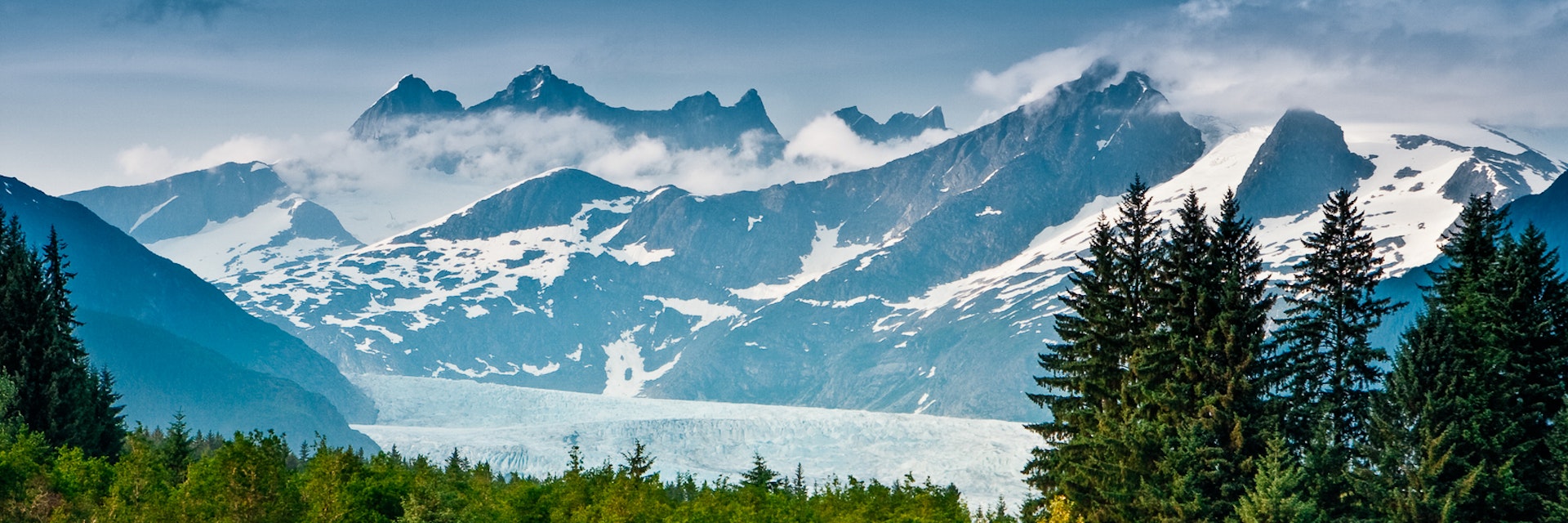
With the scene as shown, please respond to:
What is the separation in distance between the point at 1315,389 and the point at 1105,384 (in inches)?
332

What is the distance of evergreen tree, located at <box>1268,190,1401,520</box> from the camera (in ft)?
177

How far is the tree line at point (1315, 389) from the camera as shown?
1991 inches

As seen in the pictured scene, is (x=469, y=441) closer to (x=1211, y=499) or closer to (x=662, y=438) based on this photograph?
(x=662, y=438)

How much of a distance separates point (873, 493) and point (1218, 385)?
17.2 metres

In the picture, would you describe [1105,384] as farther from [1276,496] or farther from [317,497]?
[317,497]

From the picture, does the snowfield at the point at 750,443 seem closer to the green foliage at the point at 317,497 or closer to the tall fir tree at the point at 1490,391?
the green foliage at the point at 317,497

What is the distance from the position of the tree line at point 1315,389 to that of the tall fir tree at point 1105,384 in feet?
0.35

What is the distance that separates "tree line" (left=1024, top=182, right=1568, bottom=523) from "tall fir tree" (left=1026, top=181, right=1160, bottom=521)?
4.3 inches

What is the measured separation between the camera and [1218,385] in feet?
180

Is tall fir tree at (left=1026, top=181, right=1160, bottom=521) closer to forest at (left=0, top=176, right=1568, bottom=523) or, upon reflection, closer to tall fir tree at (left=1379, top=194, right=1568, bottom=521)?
forest at (left=0, top=176, right=1568, bottom=523)

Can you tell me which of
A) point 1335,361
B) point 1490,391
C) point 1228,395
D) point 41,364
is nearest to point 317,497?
point 41,364

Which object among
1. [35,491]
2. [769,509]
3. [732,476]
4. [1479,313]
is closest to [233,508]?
[35,491]

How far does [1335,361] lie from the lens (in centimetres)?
5694

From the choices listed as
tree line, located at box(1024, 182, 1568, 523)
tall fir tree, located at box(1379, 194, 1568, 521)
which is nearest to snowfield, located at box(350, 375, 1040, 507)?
tree line, located at box(1024, 182, 1568, 523)
